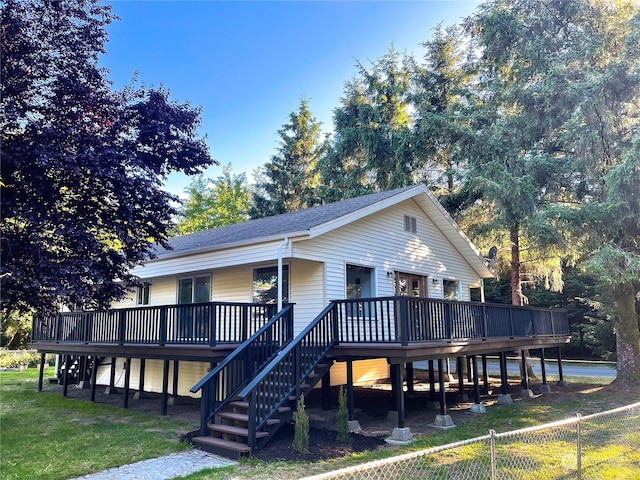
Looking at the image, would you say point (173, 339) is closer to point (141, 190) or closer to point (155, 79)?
point (141, 190)

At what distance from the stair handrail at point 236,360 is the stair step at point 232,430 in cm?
25

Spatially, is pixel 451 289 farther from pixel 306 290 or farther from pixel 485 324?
pixel 306 290

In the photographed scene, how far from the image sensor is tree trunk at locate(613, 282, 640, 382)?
44.4ft

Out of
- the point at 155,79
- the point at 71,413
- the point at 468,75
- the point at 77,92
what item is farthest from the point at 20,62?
the point at 468,75

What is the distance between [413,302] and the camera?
809cm

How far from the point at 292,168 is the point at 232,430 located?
2540 cm

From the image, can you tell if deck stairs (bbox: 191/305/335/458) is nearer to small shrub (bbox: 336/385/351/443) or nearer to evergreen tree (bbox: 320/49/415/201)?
small shrub (bbox: 336/385/351/443)

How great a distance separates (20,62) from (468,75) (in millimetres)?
21412

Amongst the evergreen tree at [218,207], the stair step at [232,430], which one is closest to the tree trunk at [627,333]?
the stair step at [232,430]

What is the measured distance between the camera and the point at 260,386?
23.3 feet

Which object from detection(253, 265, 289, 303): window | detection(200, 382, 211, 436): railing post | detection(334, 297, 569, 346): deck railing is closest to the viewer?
detection(200, 382, 211, 436): railing post

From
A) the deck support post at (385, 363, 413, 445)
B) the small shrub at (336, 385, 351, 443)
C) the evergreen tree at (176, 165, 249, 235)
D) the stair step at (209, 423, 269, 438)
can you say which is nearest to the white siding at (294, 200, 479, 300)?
the deck support post at (385, 363, 413, 445)

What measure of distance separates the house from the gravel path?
0.32 meters

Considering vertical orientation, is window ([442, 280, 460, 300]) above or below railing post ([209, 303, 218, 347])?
above
